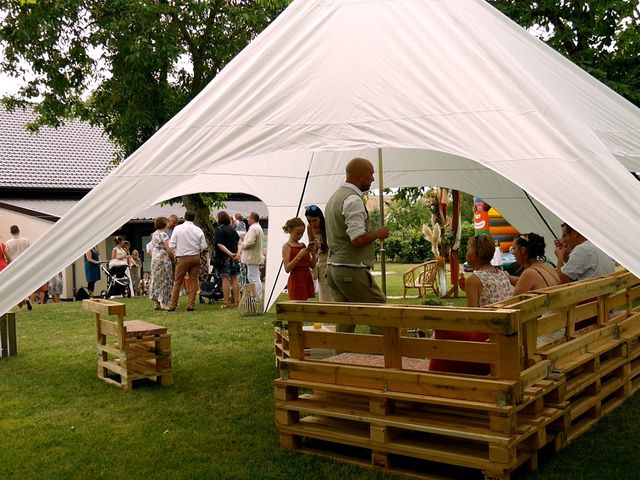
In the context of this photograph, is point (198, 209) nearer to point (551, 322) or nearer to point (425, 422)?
point (551, 322)

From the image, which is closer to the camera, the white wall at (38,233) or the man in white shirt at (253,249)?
the man in white shirt at (253,249)

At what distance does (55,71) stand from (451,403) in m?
13.2

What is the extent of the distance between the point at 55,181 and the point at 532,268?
2193 cm

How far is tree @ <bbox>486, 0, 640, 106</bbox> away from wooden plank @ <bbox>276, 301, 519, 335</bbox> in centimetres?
751

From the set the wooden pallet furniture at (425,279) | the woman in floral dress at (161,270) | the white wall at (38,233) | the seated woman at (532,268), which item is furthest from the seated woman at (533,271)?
the white wall at (38,233)

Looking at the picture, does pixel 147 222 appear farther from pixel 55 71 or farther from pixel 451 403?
pixel 451 403

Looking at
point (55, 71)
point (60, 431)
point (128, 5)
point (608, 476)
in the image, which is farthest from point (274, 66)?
point (55, 71)

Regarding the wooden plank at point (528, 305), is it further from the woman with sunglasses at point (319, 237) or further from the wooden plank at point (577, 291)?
the woman with sunglasses at point (319, 237)

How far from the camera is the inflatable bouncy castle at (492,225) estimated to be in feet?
55.7

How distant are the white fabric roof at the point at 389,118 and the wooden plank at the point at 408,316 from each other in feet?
2.14

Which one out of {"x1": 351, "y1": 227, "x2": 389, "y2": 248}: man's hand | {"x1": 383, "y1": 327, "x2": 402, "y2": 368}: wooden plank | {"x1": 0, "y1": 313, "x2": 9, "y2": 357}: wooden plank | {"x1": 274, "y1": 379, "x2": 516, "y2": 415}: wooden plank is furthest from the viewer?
{"x1": 0, "y1": 313, "x2": 9, "y2": 357}: wooden plank

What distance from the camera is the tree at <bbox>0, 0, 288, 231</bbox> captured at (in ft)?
44.8

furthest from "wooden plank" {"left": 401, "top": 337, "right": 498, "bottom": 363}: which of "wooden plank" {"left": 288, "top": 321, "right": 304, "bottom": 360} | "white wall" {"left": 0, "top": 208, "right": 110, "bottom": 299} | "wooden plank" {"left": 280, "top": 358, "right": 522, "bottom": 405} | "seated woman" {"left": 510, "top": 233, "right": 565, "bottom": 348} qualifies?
"white wall" {"left": 0, "top": 208, "right": 110, "bottom": 299}

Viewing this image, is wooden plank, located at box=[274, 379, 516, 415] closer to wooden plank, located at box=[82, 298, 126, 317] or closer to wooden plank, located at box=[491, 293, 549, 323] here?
wooden plank, located at box=[491, 293, 549, 323]
